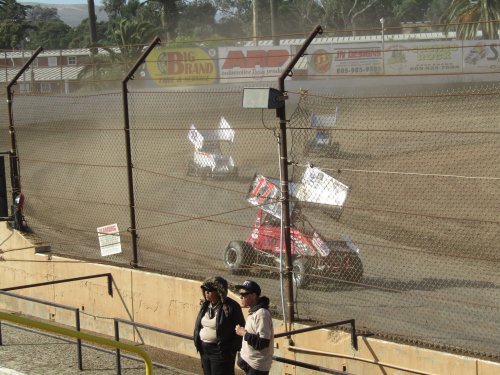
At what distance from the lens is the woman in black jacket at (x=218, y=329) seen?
7.79 m

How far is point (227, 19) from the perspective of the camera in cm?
9388

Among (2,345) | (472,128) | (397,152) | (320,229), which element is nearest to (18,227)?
(2,345)

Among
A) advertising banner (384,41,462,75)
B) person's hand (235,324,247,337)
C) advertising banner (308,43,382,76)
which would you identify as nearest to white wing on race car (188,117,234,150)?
advertising banner (384,41,462,75)

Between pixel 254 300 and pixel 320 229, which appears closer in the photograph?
pixel 254 300

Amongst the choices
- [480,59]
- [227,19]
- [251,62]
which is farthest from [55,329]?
[227,19]

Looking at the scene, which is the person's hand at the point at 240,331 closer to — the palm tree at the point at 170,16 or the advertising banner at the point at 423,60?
the advertising banner at the point at 423,60

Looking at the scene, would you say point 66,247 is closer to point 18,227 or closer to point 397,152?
point 18,227

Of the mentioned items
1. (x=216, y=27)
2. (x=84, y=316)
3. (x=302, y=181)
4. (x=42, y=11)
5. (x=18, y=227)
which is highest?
(x=42, y=11)

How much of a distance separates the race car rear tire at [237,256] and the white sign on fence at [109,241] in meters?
1.65

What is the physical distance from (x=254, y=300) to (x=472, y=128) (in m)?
18.8

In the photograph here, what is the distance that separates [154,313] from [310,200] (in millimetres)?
2535

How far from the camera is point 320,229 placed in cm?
1673

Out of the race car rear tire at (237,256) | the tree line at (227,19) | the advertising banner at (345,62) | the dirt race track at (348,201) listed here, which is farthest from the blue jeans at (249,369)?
the tree line at (227,19)

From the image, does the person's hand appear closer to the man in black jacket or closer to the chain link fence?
the man in black jacket
